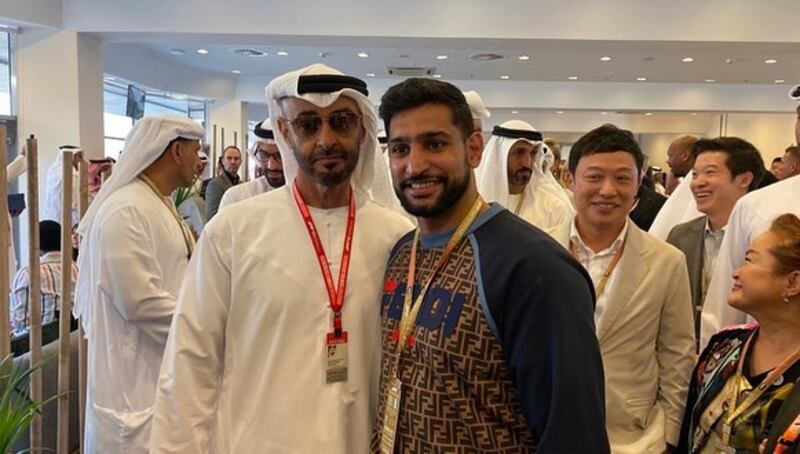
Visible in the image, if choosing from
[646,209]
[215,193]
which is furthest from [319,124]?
[215,193]

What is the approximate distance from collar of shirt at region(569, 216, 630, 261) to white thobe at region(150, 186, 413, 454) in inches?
27.4

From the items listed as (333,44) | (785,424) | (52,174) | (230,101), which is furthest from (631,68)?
(785,424)

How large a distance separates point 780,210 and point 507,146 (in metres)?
1.53

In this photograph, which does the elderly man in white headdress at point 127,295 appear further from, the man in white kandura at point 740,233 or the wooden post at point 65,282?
the man in white kandura at point 740,233

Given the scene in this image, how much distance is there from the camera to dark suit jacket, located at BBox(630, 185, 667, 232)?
405 cm

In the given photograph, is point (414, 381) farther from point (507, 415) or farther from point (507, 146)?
point (507, 146)

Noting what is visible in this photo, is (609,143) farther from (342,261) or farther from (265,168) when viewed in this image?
(265,168)

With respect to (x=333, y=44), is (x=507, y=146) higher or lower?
lower

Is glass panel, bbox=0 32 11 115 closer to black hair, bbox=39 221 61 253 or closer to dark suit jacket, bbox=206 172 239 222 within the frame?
dark suit jacket, bbox=206 172 239 222

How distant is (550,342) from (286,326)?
640mm

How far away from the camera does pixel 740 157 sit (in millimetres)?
2469

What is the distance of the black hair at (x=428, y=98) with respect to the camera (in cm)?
121

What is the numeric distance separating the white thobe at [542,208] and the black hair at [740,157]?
2.31 feet

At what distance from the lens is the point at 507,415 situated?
107 cm
